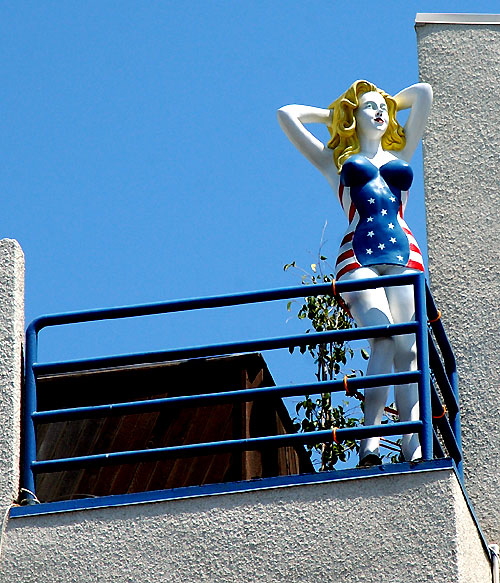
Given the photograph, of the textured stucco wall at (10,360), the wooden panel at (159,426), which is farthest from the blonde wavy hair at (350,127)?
the textured stucco wall at (10,360)

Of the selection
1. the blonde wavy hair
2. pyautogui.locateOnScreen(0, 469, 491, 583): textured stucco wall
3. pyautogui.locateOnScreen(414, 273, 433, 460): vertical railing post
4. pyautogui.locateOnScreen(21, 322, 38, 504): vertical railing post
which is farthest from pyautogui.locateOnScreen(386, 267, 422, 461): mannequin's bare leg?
pyautogui.locateOnScreen(21, 322, 38, 504): vertical railing post

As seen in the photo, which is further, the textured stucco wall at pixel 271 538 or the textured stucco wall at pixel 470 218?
the textured stucco wall at pixel 470 218

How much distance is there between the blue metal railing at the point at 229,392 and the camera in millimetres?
7812

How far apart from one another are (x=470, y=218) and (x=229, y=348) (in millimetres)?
2296

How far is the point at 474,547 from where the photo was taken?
26.1ft

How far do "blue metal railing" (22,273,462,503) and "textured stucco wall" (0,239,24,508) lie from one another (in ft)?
0.19

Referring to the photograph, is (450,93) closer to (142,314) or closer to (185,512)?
(142,314)

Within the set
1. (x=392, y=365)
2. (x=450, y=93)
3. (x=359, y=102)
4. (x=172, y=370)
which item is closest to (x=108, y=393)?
(x=172, y=370)

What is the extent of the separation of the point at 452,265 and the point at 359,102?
105 cm

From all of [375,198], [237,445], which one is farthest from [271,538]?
[375,198]

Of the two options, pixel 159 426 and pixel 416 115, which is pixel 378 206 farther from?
pixel 159 426

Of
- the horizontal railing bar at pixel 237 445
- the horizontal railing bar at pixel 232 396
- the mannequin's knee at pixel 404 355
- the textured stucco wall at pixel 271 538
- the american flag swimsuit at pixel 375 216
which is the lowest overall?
the textured stucco wall at pixel 271 538

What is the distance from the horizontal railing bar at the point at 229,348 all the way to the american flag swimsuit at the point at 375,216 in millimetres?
837

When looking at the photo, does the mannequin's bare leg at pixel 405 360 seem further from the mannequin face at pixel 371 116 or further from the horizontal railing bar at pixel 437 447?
the mannequin face at pixel 371 116
